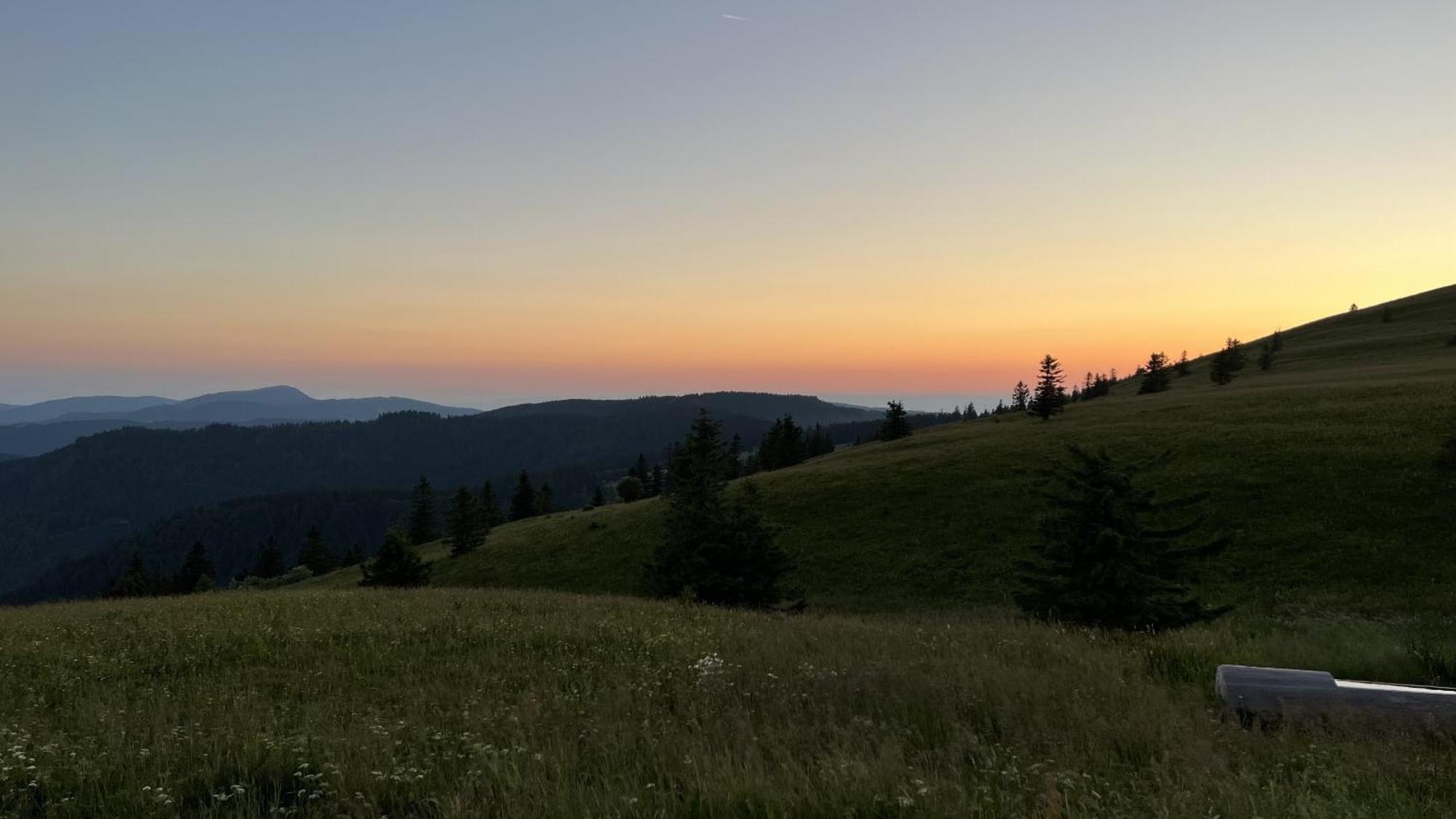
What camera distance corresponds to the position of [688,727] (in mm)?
5594

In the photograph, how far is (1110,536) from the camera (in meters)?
12.2

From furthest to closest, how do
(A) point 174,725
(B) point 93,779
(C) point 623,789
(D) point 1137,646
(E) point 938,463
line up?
(E) point 938,463, (D) point 1137,646, (A) point 174,725, (B) point 93,779, (C) point 623,789

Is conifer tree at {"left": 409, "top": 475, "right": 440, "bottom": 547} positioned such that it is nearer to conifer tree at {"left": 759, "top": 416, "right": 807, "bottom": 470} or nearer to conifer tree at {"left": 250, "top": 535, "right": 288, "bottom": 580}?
conifer tree at {"left": 250, "top": 535, "right": 288, "bottom": 580}

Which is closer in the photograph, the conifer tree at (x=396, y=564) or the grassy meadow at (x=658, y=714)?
the grassy meadow at (x=658, y=714)

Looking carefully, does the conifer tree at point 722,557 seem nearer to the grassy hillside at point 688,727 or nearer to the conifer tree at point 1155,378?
the grassy hillside at point 688,727

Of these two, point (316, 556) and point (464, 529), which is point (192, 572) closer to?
point (316, 556)

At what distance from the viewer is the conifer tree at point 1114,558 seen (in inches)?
481

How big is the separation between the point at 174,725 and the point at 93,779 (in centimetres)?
146

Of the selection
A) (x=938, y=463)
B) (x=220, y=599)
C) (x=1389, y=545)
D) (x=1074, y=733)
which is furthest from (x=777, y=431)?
(x=1074, y=733)

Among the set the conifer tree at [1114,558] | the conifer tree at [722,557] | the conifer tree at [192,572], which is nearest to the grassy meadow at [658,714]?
the conifer tree at [1114,558]

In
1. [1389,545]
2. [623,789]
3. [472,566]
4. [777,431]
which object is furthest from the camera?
[777,431]

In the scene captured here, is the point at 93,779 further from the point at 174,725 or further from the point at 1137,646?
the point at 1137,646

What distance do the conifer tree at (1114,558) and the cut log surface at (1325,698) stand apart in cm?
622

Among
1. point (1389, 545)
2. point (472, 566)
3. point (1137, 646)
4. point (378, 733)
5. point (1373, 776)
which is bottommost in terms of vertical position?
point (472, 566)
